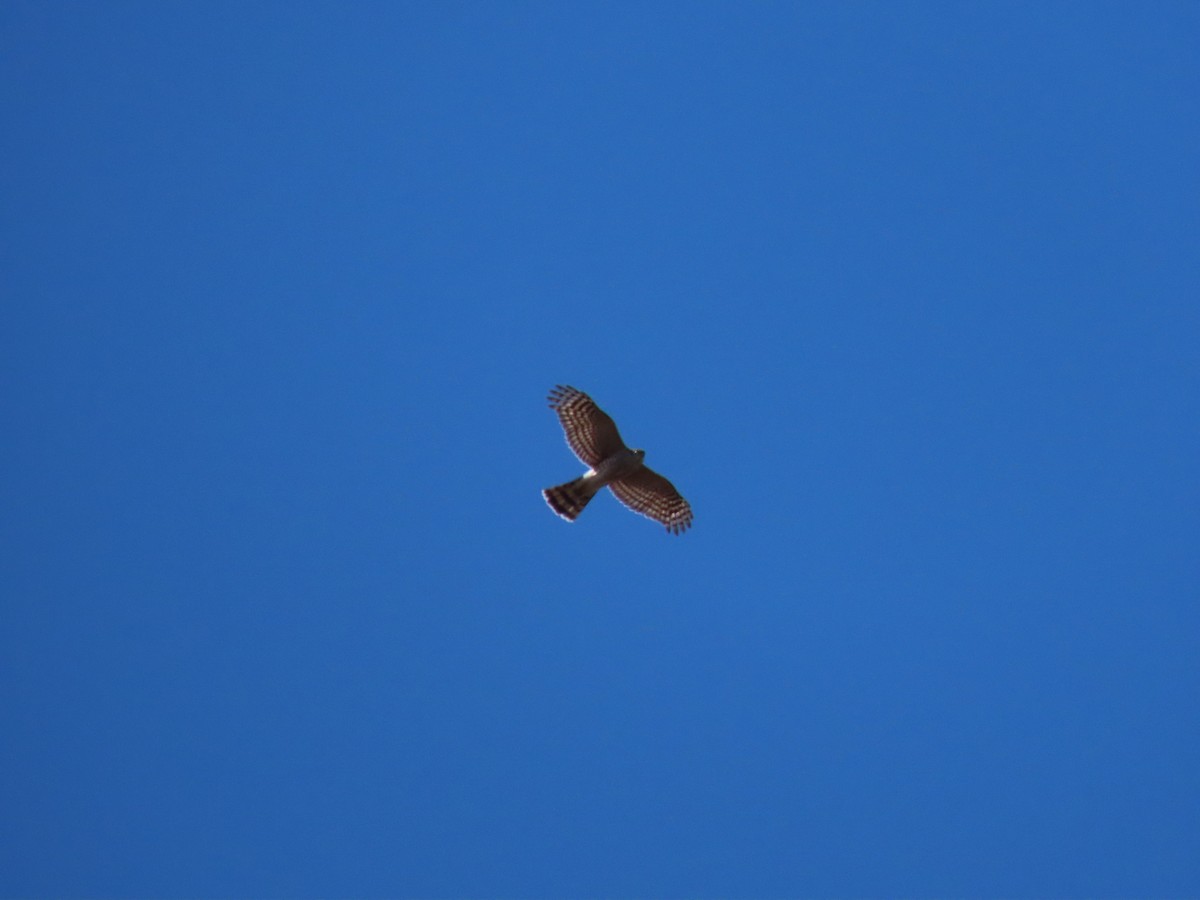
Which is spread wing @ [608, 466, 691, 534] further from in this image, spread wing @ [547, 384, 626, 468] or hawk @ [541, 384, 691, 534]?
spread wing @ [547, 384, 626, 468]

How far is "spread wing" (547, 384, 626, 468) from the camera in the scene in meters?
20.0

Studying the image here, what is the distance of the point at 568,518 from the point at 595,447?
44.5 inches

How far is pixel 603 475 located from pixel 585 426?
84 centimetres

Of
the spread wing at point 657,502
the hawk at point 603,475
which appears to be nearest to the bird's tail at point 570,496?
the hawk at point 603,475

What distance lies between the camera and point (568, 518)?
20.4m

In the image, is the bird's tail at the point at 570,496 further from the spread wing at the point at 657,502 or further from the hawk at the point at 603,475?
the spread wing at the point at 657,502

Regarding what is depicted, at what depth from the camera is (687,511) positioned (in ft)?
70.3

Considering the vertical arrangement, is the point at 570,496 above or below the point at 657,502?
below

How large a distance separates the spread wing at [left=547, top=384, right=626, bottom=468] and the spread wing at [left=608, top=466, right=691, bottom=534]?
90 cm

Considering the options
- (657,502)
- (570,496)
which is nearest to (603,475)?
(570,496)

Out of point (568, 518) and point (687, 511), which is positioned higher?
point (687, 511)

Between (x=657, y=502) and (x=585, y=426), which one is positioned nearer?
(x=585, y=426)

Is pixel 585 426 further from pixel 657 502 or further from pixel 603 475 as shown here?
pixel 657 502

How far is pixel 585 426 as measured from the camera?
66.2 ft
